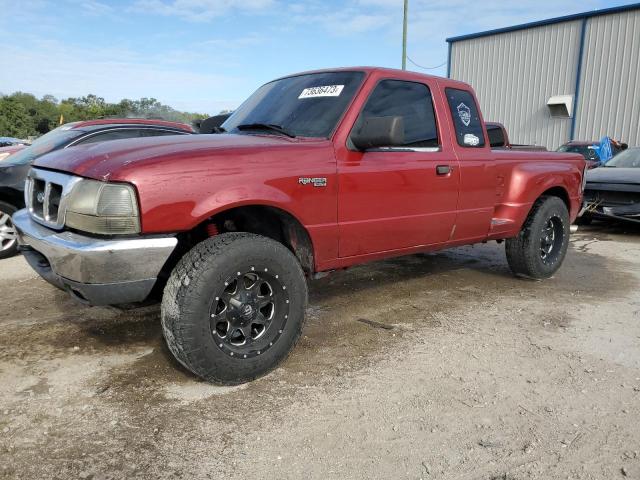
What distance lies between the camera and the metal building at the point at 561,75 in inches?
691

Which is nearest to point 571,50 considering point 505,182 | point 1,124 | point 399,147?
point 505,182

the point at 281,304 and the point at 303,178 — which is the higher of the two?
the point at 303,178

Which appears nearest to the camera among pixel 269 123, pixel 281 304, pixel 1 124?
pixel 281 304

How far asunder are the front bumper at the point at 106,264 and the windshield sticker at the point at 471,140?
2.64 metres

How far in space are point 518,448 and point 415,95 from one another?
264 cm

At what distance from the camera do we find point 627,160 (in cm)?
941

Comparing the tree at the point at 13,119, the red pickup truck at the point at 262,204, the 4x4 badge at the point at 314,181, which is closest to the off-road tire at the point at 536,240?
the red pickup truck at the point at 262,204

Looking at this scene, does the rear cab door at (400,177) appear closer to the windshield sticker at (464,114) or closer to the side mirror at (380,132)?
the side mirror at (380,132)

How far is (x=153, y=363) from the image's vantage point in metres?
3.16

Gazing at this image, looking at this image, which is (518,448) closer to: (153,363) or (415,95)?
(153,363)

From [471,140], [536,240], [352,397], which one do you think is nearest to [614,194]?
[536,240]

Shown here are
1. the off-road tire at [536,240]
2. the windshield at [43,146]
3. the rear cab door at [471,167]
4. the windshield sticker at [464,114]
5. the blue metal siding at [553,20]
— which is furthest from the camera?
the blue metal siding at [553,20]

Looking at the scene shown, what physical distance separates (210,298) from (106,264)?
1.75 ft

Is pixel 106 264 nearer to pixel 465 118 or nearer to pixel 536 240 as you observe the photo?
pixel 465 118
